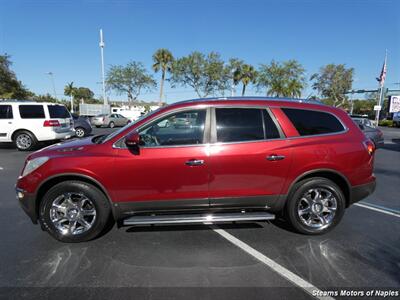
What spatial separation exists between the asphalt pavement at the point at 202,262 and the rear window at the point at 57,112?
7022 mm

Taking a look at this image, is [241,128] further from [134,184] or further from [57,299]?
[57,299]

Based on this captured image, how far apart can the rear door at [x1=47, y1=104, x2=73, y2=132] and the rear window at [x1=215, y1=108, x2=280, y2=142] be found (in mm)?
8922

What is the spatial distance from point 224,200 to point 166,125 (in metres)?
1.25

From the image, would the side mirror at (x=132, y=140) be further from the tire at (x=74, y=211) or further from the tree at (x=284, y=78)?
the tree at (x=284, y=78)

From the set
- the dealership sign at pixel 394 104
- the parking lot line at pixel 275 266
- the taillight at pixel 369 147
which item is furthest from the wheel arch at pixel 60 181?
the dealership sign at pixel 394 104

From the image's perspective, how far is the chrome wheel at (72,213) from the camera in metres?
3.14

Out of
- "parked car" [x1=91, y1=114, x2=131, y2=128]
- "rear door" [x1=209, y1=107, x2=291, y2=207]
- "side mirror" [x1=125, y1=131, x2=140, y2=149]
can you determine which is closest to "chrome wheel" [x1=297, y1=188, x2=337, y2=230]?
"rear door" [x1=209, y1=107, x2=291, y2=207]

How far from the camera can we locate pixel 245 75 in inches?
1531

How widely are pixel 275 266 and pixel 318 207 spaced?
1156mm

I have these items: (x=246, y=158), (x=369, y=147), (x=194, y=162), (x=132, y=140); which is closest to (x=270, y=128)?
(x=246, y=158)

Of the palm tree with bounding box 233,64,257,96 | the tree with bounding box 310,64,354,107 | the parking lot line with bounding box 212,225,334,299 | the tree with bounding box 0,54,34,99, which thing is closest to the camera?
the parking lot line with bounding box 212,225,334,299

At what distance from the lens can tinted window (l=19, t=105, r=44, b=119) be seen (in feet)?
31.2

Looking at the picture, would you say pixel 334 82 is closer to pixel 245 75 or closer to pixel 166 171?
pixel 245 75

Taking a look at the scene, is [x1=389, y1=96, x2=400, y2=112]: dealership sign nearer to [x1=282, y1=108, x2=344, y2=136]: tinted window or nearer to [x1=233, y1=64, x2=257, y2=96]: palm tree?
[x1=233, y1=64, x2=257, y2=96]: palm tree
